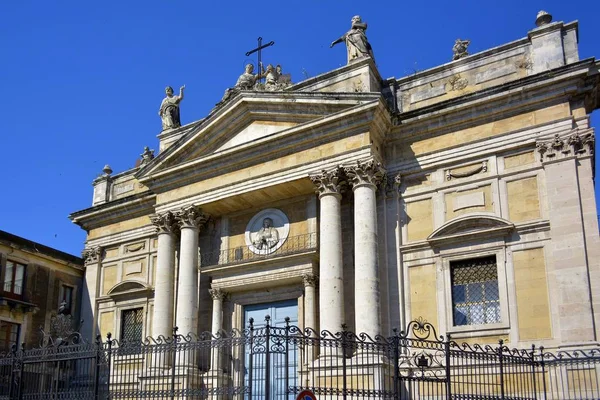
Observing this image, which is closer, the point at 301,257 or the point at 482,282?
the point at 482,282

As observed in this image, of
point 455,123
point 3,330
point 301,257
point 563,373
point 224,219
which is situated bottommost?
point 563,373

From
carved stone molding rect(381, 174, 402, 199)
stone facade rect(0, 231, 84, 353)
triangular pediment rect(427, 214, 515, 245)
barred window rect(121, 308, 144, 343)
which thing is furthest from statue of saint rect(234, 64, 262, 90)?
stone facade rect(0, 231, 84, 353)

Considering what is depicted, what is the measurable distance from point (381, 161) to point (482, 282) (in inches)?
165

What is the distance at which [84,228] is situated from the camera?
25.6 m

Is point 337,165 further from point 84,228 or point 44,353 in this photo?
point 84,228

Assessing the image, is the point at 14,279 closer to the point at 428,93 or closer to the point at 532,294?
the point at 428,93

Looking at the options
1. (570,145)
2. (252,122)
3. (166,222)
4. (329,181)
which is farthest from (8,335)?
(570,145)

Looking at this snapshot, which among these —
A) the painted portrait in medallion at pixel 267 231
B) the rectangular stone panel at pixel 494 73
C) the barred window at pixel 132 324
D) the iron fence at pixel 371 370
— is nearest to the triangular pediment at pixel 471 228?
the iron fence at pixel 371 370

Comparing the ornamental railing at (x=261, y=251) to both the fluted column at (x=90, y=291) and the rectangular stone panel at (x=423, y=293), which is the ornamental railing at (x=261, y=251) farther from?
the fluted column at (x=90, y=291)

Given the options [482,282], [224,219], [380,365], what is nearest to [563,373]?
[482,282]

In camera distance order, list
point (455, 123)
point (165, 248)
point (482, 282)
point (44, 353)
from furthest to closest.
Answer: point (165, 248) < point (455, 123) < point (482, 282) < point (44, 353)

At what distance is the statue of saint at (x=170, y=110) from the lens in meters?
23.2

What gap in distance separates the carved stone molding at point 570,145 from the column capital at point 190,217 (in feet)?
33.5

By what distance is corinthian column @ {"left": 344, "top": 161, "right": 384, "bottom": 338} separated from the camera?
640 inches
